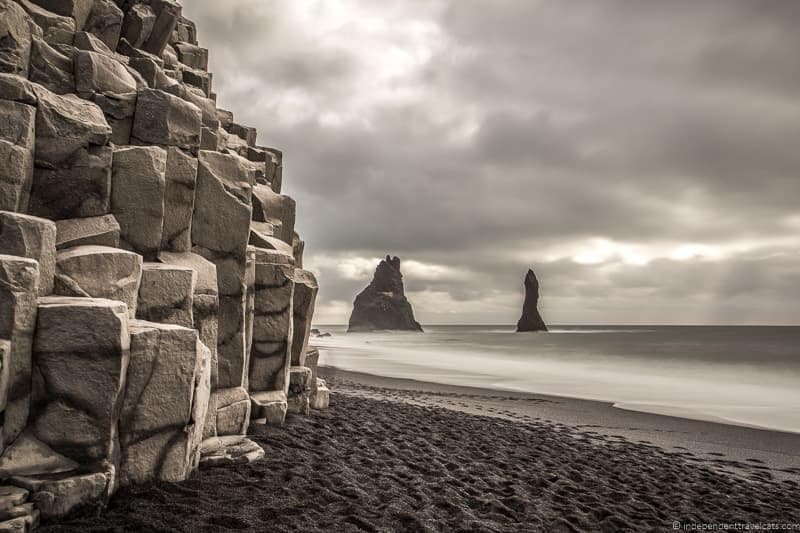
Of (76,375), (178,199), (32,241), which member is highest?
(178,199)

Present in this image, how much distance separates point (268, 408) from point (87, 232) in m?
4.63

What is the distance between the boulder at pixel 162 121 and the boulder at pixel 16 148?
173 centimetres

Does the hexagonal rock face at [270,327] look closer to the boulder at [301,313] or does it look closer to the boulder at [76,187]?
the boulder at [301,313]

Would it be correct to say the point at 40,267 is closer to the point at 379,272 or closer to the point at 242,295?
the point at 242,295

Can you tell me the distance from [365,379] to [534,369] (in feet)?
46.0

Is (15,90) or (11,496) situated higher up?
(15,90)

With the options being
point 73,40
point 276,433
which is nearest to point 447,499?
point 276,433

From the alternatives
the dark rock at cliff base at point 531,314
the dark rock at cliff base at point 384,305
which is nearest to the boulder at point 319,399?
the dark rock at cliff base at point 531,314

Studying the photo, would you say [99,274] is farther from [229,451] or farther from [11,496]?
[229,451]

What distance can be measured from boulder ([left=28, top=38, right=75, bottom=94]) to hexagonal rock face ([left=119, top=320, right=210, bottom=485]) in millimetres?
4352

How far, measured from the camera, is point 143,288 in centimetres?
677

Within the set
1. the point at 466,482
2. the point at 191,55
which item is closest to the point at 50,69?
the point at 191,55

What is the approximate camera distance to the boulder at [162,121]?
318 inches

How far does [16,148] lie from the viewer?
6191 mm
